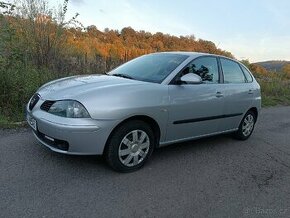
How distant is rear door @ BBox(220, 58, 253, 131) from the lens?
19.7ft

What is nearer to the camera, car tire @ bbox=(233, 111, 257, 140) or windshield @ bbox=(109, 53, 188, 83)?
windshield @ bbox=(109, 53, 188, 83)

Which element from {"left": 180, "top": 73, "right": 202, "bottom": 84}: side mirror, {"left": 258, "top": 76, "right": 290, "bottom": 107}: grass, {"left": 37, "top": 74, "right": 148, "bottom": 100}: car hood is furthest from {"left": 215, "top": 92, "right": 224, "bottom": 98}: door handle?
{"left": 258, "top": 76, "right": 290, "bottom": 107}: grass

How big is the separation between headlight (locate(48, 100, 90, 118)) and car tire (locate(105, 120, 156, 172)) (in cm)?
47

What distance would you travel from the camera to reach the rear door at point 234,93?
19.7ft

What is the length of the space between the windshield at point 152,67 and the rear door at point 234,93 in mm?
1028

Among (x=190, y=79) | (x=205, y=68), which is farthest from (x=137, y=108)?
(x=205, y=68)

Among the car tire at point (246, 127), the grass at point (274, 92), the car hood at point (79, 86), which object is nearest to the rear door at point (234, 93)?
the car tire at point (246, 127)

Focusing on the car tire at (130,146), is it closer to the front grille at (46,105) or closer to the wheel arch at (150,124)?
the wheel arch at (150,124)

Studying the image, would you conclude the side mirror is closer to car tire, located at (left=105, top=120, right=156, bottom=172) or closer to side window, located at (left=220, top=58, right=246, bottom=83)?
car tire, located at (left=105, top=120, right=156, bottom=172)

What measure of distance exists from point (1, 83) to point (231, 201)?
16.3 feet

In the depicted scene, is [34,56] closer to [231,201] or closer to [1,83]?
[1,83]

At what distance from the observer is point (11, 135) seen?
5.86 meters

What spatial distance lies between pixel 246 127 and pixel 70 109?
12.2ft

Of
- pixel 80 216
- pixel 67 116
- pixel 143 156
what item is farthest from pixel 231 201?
pixel 67 116
